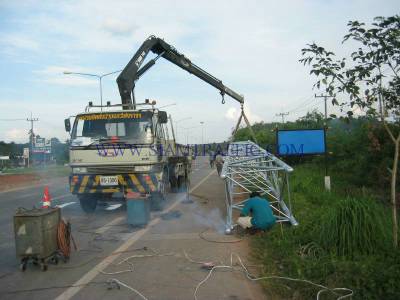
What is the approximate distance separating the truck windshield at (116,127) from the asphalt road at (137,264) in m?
2.16

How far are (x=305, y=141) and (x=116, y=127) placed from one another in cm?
611

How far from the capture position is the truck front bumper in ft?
37.3

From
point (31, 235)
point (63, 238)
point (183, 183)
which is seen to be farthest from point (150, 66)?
point (31, 235)

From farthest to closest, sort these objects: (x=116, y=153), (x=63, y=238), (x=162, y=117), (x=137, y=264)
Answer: (x=162, y=117) → (x=116, y=153) → (x=63, y=238) → (x=137, y=264)

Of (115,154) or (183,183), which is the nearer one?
(115,154)

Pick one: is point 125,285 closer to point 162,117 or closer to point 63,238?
point 63,238

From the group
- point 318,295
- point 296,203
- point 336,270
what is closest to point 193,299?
point 318,295

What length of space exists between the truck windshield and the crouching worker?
400cm

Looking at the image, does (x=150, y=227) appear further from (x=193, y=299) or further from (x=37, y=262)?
(x=193, y=299)

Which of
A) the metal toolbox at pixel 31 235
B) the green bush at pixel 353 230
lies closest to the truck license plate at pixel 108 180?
the metal toolbox at pixel 31 235

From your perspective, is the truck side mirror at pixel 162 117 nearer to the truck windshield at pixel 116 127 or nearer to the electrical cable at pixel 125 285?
the truck windshield at pixel 116 127

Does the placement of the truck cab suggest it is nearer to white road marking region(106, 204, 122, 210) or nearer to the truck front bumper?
the truck front bumper

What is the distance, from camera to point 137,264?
262 inches

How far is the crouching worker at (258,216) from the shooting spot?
8.27 meters
